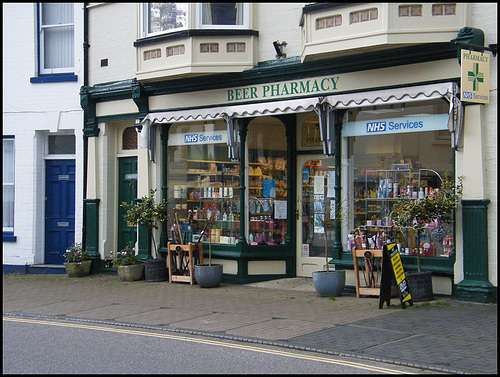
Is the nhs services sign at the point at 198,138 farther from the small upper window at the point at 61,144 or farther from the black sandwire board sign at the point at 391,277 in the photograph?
the black sandwire board sign at the point at 391,277

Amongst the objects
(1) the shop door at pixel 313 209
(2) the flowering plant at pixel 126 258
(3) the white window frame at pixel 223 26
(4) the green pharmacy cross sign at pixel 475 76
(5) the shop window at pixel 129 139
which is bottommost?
(2) the flowering plant at pixel 126 258

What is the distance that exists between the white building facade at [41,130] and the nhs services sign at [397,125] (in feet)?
23.6

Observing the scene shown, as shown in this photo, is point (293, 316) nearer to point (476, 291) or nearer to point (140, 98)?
point (476, 291)

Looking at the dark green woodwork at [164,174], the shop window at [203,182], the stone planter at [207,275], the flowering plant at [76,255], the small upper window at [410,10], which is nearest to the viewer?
the small upper window at [410,10]

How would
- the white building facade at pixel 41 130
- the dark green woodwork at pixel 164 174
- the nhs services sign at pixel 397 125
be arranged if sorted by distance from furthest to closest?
the white building facade at pixel 41 130
the dark green woodwork at pixel 164 174
the nhs services sign at pixel 397 125

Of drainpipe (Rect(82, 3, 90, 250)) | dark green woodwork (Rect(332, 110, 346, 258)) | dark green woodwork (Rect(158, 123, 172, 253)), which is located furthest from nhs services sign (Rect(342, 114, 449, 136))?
drainpipe (Rect(82, 3, 90, 250))

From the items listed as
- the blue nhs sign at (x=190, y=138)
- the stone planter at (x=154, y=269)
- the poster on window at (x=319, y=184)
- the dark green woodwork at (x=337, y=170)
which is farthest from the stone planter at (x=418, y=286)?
the blue nhs sign at (x=190, y=138)

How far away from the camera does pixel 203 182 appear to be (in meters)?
14.5

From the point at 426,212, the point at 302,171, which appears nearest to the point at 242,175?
the point at 302,171

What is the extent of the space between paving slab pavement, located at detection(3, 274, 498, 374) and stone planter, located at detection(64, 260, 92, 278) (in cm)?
86

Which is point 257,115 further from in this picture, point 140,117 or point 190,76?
point 140,117

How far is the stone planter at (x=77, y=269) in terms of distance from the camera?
15211 millimetres

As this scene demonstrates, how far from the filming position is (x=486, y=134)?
A: 10695 mm

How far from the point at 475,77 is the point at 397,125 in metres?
1.82
